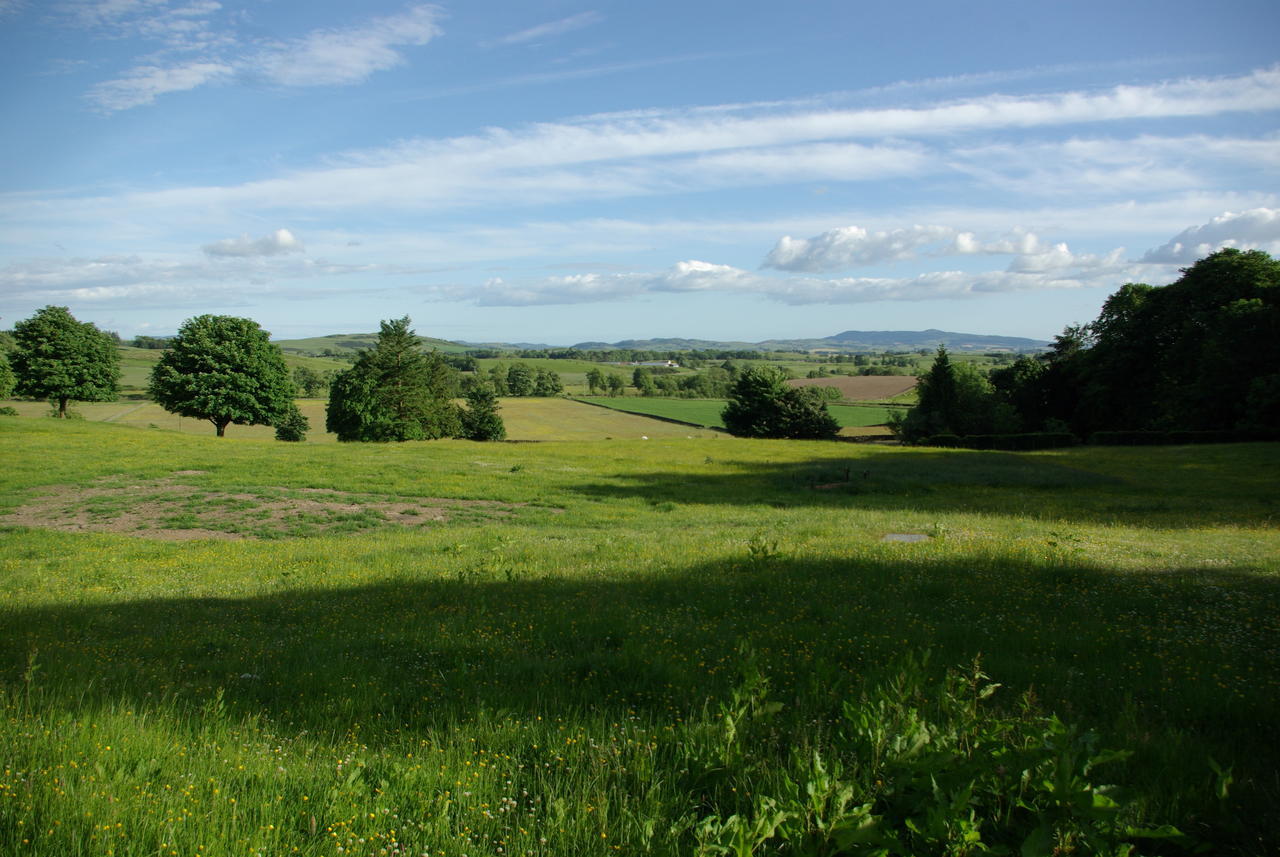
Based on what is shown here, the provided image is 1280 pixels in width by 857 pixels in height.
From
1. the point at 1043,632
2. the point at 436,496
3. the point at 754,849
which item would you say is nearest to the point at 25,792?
the point at 754,849

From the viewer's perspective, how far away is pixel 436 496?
76.4ft

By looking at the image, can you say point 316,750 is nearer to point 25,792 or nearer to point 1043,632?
point 25,792

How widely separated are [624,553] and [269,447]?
30.9 meters

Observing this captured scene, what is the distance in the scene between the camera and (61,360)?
50281mm

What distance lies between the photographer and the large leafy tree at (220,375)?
1966 inches

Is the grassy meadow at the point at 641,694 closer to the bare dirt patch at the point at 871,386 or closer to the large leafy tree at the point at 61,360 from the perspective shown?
the large leafy tree at the point at 61,360

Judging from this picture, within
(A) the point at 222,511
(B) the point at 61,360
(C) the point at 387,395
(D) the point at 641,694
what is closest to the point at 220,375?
(B) the point at 61,360

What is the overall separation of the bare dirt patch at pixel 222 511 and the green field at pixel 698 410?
6437 centimetres

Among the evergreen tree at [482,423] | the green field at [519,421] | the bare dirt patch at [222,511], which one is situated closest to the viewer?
the bare dirt patch at [222,511]

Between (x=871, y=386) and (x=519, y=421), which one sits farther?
(x=871, y=386)

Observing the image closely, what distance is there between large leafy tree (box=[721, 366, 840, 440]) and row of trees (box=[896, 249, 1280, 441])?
9057 millimetres

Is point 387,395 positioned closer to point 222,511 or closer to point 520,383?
point 222,511

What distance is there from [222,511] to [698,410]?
95.7m

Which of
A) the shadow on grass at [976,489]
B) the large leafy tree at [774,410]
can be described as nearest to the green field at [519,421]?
the large leafy tree at [774,410]
